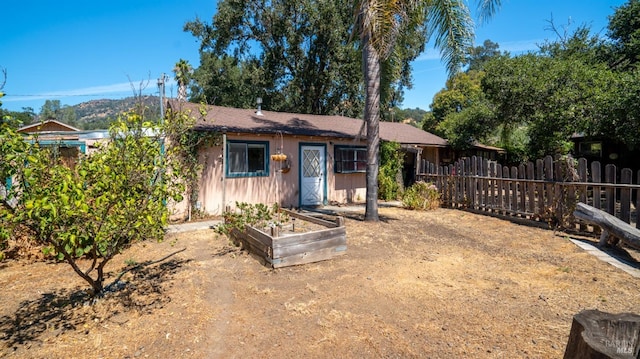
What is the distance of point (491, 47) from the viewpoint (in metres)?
73.1

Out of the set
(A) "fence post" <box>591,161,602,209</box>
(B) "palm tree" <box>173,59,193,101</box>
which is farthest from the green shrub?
(B) "palm tree" <box>173,59,193,101</box>

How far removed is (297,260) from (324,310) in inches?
63.4

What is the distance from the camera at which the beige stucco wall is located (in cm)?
973

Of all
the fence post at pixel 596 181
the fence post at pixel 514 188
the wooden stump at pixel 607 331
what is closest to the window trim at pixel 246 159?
the fence post at pixel 514 188

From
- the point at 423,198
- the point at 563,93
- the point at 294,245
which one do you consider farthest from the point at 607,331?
the point at 563,93

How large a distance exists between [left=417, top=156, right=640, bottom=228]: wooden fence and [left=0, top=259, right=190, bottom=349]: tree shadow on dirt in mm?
8432

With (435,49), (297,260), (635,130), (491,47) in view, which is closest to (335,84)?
(435,49)

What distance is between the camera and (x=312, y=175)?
12.0 meters

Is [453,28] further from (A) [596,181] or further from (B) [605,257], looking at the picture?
(B) [605,257]

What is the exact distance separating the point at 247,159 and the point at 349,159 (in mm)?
4304

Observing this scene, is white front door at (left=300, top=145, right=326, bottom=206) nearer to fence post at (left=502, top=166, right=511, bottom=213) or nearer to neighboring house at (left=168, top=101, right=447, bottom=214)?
neighboring house at (left=168, top=101, right=447, bottom=214)

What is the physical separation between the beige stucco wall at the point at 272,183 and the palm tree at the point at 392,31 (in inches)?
128

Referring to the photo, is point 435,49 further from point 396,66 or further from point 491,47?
point 491,47

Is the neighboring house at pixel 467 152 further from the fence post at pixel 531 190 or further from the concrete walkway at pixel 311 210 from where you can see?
the fence post at pixel 531 190
